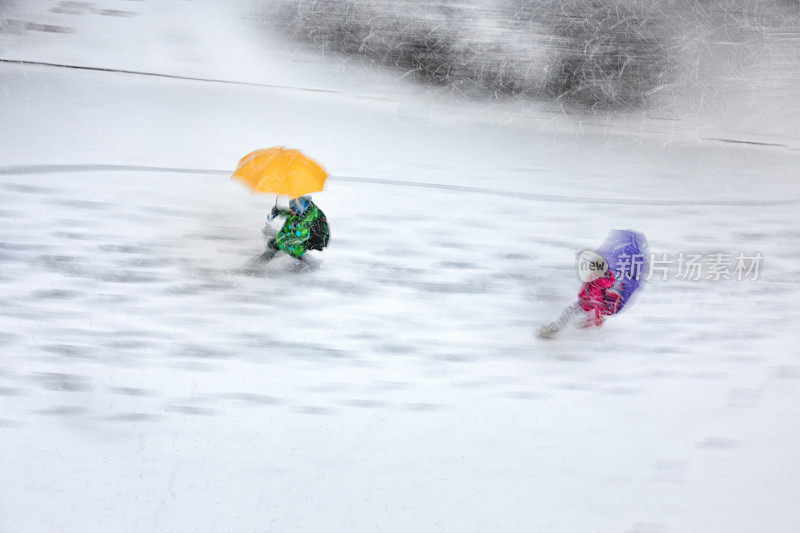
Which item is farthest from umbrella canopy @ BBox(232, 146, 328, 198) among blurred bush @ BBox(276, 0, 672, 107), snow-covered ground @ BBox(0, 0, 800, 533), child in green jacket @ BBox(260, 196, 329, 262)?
blurred bush @ BBox(276, 0, 672, 107)

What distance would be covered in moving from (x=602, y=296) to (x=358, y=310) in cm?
111

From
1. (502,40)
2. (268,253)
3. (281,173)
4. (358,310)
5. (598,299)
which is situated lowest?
(358,310)

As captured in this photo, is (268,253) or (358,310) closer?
(358,310)

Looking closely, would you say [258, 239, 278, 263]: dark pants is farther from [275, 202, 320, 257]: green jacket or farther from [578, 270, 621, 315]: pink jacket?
[578, 270, 621, 315]: pink jacket

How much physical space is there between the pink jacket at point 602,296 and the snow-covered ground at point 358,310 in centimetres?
26

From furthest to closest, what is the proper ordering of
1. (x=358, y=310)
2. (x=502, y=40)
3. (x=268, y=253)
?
(x=502, y=40)
(x=268, y=253)
(x=358, y=310)

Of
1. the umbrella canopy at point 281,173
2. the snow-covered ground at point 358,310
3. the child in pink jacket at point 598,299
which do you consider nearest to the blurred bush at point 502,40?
the snow-covered ground at point 358,310

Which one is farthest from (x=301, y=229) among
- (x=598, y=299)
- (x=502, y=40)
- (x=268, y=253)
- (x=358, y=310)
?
(x=502, y=40)

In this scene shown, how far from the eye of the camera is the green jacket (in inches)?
116

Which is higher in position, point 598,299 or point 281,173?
point 281,173

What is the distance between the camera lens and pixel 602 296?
2.66 metres

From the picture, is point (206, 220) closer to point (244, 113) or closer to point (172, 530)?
point (244, 113)

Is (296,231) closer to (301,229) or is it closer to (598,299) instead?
(301,229)


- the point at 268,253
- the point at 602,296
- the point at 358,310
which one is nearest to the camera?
the point at 602,296
